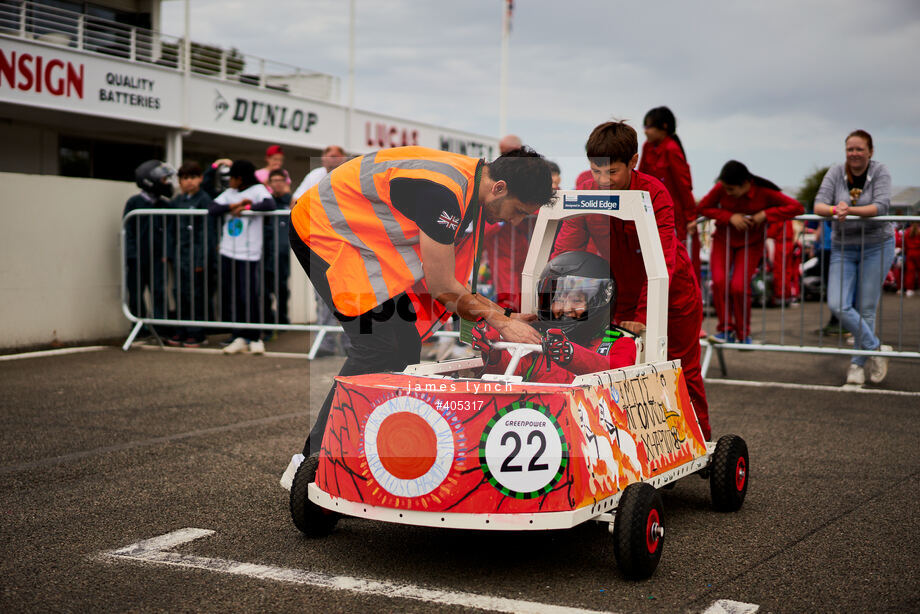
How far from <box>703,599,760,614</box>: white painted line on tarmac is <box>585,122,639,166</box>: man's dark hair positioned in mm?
2209

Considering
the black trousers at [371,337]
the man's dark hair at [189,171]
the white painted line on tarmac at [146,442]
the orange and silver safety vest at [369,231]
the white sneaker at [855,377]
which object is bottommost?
the white painted line on tarmac at [146,442]

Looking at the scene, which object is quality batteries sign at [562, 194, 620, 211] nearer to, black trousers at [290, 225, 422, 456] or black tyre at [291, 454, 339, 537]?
black trousers at [290, 225, 422, 456]

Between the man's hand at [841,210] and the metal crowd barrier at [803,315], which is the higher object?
the man's hand at [841,210]

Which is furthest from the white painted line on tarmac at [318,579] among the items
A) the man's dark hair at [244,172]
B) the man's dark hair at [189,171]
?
the man's dark hair at [189,171]

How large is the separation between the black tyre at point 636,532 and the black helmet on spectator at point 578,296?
974 millimetres

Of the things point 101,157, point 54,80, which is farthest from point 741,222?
point 101,157

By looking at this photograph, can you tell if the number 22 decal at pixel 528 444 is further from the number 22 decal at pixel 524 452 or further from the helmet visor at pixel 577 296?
the helmet visor at pixel 577 296

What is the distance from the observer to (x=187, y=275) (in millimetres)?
11016

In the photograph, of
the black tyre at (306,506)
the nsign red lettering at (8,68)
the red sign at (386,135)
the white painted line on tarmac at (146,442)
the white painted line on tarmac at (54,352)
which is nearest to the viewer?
the black tyre at (306,506)

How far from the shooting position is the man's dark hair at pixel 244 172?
10695mm

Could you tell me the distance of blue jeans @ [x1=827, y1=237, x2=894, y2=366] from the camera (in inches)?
339

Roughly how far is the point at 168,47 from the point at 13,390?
18.1 meters

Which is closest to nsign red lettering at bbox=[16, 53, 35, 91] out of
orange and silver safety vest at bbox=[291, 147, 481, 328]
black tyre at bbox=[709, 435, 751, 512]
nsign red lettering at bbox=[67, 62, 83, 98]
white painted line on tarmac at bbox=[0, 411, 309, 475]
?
nsign red lettering at bbox=[67, 62, 83, 98]

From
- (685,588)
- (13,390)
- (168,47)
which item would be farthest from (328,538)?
(168,47)
